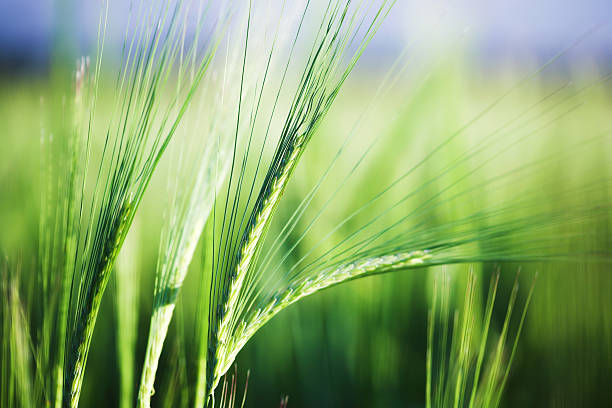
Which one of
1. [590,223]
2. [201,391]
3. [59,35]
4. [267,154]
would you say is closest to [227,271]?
[201,391]

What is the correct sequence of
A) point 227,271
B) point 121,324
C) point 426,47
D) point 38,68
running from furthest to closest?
point 38,68, point 426,47, point 121,324, point 227,271

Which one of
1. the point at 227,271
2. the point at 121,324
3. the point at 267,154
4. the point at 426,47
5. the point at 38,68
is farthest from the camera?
the point at 38,68

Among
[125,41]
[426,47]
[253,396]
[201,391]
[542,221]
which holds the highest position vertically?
[426,47]

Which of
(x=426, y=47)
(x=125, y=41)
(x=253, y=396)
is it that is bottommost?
(x=253, y=396)

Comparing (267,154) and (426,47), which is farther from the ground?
(426,47)

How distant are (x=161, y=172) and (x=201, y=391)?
75 cm

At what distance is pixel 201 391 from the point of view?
30 centimetres

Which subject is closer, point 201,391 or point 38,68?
point 201,391

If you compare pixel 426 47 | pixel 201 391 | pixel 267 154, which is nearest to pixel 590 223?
pixel 426 47

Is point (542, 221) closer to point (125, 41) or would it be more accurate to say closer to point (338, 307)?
point (125, 41)

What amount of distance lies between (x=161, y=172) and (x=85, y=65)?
67cm

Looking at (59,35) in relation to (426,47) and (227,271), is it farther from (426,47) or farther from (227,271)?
(426,47)

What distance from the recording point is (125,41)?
288 millimetres

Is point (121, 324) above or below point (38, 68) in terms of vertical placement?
below
